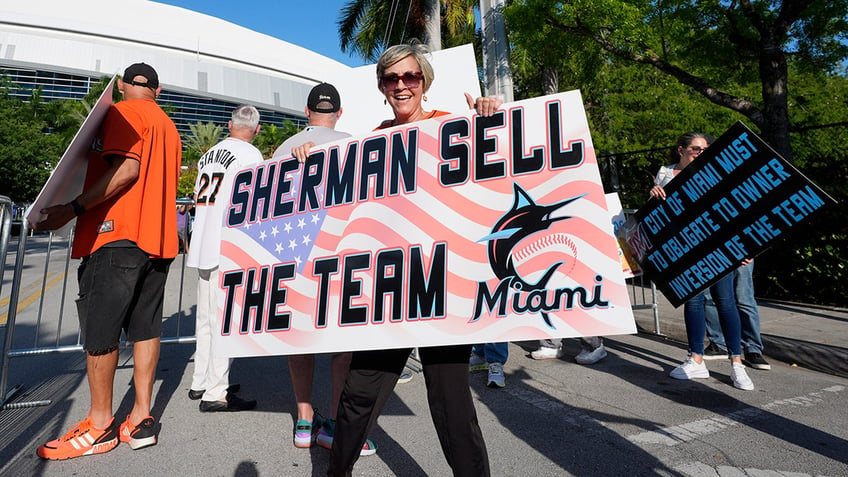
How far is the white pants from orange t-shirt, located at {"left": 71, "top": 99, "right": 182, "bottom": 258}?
67cm

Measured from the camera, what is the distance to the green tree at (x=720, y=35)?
686cm

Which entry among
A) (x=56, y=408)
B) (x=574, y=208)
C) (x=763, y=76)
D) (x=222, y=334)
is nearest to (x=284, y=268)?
(x=222, y=334)

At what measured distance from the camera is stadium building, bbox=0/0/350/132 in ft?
232

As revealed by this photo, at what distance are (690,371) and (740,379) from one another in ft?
1.15

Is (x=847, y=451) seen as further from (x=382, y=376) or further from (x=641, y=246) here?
(x=382, y=376)

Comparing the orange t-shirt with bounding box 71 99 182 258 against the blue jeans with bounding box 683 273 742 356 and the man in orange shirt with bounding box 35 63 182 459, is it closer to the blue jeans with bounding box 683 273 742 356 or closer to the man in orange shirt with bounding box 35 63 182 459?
the man in orange shirt with bounding box 35 63 182 459

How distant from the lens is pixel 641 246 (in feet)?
12.4

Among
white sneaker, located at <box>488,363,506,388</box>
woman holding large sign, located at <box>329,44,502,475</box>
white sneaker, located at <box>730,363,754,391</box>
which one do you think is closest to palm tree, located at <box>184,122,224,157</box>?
white sneaker, located at <box>488,363,506,388</box>

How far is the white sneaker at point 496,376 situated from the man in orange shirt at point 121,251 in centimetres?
227

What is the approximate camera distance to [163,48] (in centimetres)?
8419

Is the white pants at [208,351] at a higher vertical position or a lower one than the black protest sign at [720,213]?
lower

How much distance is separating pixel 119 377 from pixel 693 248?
4.65m

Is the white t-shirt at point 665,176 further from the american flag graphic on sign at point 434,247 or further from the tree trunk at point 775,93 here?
the tree trunk at point 775,93

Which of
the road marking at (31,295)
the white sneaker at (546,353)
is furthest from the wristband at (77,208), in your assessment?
the road marking at (31,295)
